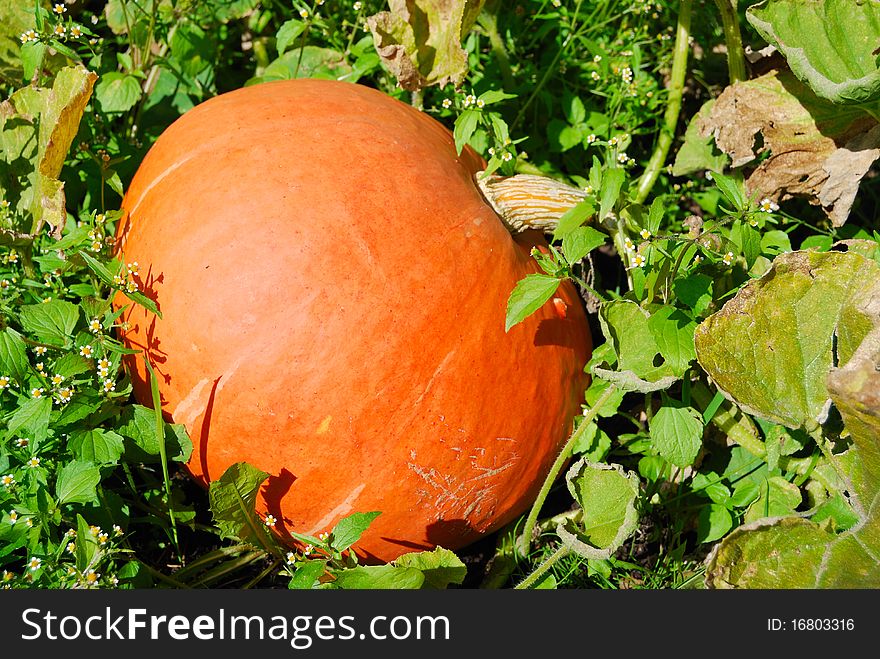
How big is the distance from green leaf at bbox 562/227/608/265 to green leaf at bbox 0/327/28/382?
1272 millimetres

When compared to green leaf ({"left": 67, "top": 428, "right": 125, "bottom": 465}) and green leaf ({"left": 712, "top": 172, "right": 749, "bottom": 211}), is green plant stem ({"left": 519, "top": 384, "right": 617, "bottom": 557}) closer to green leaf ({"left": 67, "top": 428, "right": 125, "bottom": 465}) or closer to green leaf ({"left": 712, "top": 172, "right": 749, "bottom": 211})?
green leaf ({"left": 712, "top": 172, "right": 749, "bottom": 211})

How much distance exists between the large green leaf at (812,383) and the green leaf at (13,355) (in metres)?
1.57

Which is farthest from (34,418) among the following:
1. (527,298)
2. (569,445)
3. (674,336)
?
(674,336)

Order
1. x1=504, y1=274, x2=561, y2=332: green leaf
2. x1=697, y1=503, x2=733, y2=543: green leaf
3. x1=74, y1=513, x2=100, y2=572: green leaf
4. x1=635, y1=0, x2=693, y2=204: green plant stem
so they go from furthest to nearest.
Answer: x1=635, y1=0, x2=693, y2=204: green plant stem < x1=697, y1=503, x2=733, y2=543: green leaf < x1=504, y1=274, x2=561, y2=332: green leaf < x1=74, y1=513, x2=100, y2=572: green leaf

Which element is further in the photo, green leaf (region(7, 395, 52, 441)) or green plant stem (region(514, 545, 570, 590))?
green plant stem (region(514, 545, 570, 590))

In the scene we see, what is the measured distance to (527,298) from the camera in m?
1.97

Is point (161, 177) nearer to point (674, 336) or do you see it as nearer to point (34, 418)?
point (34, 418)

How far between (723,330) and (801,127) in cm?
85

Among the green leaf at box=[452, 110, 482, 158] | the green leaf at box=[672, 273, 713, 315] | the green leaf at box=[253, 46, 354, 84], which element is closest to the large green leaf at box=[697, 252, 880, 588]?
the green leaf at box=[672, 273, 713, 315]

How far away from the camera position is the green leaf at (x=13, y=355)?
2002mm

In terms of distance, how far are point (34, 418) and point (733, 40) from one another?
87.1 inches

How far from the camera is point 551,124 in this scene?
3025 millimetres

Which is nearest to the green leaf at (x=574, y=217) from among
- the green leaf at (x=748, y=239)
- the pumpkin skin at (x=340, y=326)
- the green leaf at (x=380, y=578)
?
the pumpkin skin at (x=340, y=326)

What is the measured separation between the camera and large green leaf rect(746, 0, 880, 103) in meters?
2.18
